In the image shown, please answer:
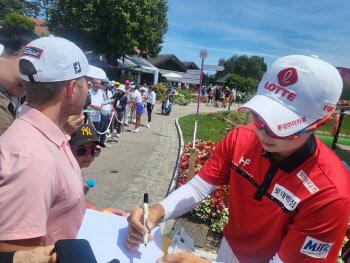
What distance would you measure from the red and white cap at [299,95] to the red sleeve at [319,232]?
41 cm

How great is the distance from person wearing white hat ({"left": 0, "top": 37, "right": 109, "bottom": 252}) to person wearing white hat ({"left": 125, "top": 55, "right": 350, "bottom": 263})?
41 centimetres

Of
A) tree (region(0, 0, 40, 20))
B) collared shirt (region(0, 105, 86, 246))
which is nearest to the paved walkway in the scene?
collared shirt (region(0, 105, 86, 246))

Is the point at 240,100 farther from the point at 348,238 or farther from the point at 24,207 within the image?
the point at 24,207

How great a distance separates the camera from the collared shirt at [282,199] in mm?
1165

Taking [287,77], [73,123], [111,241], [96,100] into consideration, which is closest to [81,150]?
[73,123]

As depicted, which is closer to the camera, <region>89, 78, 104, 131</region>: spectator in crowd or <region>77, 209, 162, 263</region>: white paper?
<region>77, 209, 162, 263</region>: white paper

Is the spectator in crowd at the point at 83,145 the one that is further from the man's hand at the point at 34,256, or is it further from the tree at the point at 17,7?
the tree at the point at 17,7

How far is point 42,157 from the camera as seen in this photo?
111cm

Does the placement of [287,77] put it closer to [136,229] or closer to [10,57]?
[136,229]

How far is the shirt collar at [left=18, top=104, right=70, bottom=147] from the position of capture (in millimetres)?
1233

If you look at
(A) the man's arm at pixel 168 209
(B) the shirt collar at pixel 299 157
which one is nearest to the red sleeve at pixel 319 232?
(B) the shirt collar at pixel 299 157

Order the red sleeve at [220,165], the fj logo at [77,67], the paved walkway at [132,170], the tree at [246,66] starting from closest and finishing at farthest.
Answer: the fj logo at [77,67], the red sleeve at [220,165], the paved walkway at [132,170], the tree at [246,66]

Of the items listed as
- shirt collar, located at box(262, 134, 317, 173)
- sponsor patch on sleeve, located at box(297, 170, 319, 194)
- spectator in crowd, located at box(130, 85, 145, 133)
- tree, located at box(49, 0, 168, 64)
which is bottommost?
spectator in crowd, located at box(130, 85, 145, 133)

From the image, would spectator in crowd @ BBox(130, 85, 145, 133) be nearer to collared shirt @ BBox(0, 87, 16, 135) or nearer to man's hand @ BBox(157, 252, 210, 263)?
collared shirt @ BBox(0, 87, 16, 135)
